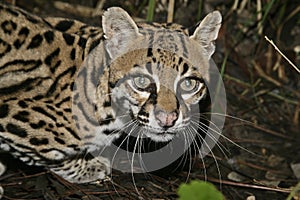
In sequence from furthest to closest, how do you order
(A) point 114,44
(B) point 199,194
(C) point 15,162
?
(C) point 15,162
(A) point 114,44
(B) point 199,194

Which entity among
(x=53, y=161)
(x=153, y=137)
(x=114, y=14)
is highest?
(x=114, y=14)

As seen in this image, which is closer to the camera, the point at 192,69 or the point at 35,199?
the point at 192,69

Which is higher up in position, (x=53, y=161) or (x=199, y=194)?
(x=199, y=194)

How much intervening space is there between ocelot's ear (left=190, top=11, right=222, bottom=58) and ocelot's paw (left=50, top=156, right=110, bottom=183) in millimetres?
1155

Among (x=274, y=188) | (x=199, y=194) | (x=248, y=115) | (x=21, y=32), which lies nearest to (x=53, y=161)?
(x=21, y=32)

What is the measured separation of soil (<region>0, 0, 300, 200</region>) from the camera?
158 inches

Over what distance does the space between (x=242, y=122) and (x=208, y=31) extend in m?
1.42

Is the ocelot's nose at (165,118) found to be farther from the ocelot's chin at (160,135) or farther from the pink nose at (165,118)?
the ocelot's chin at (160,135)

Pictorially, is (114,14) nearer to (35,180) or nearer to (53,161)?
(53,161)

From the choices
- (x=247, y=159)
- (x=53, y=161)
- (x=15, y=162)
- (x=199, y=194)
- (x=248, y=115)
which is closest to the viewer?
(x=199, y=194)

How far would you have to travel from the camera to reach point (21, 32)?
3609 mm

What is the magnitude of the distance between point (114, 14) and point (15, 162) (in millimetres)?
1445

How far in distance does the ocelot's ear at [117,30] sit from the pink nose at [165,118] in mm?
487

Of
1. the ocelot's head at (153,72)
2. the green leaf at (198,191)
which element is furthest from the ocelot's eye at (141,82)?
the green leaf at (198,191)
